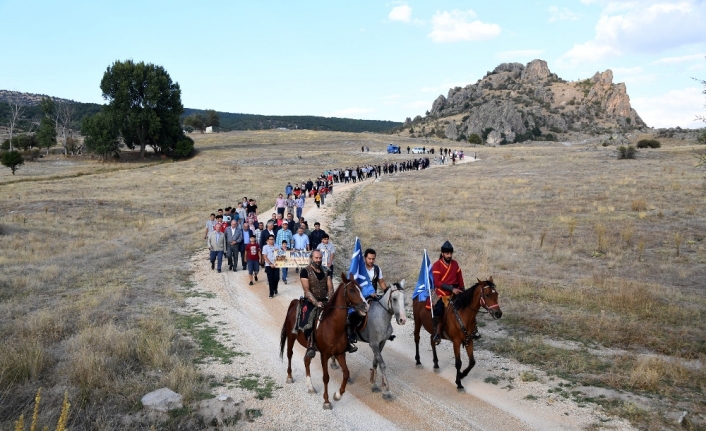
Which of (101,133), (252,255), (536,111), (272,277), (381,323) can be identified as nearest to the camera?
(381,323)

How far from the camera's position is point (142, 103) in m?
80.6

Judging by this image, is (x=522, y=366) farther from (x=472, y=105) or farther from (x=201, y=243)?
(x=472, y=105)

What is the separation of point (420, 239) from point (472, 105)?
15392 centimetres

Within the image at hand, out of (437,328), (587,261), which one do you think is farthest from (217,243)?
(587,261)

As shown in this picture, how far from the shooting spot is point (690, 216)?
2605 centimetres

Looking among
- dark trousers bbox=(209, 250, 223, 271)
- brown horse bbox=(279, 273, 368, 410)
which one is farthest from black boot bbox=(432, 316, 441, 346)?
dark trousers bbox=(209, 250, 223, 271)

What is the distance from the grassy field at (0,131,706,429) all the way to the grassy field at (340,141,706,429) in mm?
55

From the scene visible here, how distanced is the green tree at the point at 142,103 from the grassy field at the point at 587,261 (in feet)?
164

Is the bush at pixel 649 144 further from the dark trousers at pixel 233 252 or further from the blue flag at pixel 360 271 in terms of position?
the blue flag at pixel 360 271

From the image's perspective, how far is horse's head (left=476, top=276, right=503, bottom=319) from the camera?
8.02m

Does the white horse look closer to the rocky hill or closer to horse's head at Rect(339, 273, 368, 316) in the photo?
horse's head at Rect(339, 273, 368, 316)

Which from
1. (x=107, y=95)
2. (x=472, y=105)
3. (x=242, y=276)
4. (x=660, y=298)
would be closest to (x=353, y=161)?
(x=107, y=95)

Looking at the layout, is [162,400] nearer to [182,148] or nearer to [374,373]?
[374,373]

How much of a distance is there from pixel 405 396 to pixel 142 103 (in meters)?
82.5
